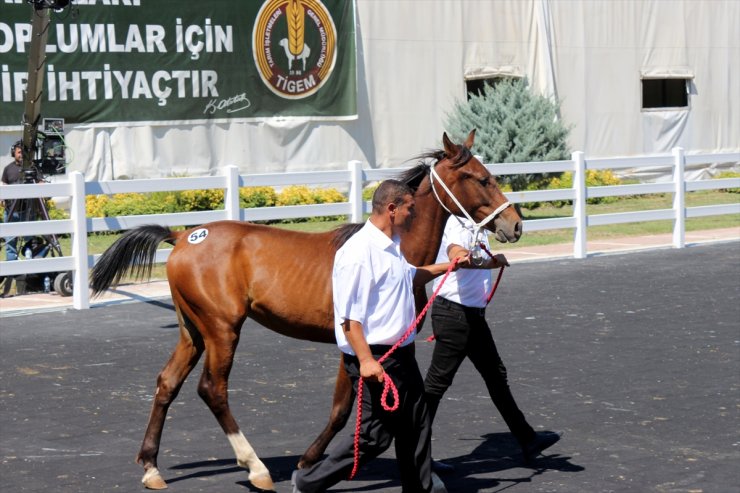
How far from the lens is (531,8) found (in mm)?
28359

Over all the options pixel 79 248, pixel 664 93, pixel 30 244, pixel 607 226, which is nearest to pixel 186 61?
pixel 607 226

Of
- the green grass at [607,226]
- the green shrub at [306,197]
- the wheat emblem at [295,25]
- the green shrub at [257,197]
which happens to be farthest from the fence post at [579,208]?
the wheat emblem at [295,25]

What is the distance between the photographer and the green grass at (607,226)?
20.1 m

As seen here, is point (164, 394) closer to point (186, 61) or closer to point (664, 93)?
point (186, 61)

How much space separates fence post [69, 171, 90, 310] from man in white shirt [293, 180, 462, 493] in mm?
8335

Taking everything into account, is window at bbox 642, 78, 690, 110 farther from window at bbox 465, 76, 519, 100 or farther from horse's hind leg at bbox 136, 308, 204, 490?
horse's hind leg at bbox 136, 308, 204, 490

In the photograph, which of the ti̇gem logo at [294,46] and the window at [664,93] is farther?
the window at [664,93]

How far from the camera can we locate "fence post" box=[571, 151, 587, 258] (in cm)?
1808

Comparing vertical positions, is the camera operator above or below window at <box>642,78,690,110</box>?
below

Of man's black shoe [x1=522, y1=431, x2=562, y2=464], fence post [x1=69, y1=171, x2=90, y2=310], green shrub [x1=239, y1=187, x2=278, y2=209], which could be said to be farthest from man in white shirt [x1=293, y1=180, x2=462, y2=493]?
green shrub [x1=239, y1=187, x2=278, y2=209]

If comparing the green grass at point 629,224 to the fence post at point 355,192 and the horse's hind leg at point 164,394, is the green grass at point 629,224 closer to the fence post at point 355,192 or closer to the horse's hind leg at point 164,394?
the fence post at point 355,192

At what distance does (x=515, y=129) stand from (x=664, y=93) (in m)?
10.7

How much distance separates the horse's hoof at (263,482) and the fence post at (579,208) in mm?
12053
